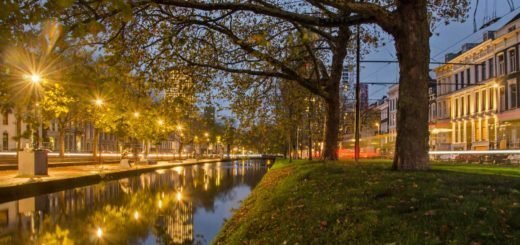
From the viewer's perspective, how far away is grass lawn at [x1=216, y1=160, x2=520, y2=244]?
20.5ft

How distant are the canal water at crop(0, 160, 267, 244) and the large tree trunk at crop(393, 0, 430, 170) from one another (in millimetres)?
5734

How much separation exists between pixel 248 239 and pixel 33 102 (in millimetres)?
5343

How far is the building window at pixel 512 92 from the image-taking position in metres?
51.0

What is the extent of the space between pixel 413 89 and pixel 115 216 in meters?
10.6

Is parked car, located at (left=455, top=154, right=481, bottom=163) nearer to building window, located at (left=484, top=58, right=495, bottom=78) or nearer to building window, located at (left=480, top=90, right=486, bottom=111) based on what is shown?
building window, located at (left=484, top=58, right=495, bottom=78)

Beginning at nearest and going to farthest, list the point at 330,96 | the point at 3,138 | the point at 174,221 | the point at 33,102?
the point at 33,102 < the point at 174,221 < the point at 330,96 < the point at 3,138

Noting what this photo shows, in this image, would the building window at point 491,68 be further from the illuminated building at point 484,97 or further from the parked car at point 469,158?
the parked car at point 469,158

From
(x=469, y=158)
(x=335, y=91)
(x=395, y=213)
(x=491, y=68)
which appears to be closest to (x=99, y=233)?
(x=395, y=213)

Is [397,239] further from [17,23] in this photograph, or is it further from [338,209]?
[17,23]

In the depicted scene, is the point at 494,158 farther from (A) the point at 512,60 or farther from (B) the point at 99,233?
(B) the point at 99,233

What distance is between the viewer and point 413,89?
1219 cm

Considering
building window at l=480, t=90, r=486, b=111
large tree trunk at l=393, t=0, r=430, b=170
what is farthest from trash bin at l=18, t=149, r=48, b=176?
building window at l=480, t=90, r=486, b=111

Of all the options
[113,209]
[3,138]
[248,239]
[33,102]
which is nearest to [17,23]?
[33,102]

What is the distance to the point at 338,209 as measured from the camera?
26.6 ft
